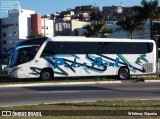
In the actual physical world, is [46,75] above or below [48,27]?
below

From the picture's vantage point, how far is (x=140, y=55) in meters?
33.5

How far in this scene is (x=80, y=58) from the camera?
1244 inches

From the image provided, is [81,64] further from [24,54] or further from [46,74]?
[24,54]

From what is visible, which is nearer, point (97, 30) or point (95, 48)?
point (95, 48)

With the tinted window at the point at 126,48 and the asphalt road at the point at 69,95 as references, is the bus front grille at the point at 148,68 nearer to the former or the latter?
the tinted window at the point at 126,48

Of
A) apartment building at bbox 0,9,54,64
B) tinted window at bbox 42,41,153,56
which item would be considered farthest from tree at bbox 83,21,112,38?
apartment building at bbox 0,9,54,64

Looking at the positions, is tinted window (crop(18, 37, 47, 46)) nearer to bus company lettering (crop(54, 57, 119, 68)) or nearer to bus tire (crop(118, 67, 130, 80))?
bus company lettering (crop(54, 57, 119, 68))

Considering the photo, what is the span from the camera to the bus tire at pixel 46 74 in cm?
3050

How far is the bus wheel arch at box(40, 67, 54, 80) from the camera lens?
3052cm

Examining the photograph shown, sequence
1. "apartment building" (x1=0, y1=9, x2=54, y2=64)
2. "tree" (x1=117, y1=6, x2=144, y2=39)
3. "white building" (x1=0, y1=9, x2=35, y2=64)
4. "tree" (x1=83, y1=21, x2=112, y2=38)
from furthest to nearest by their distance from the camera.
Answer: "apartment building" (x1=0, y1=9, x2=54, y2=64)
"white building" (x1=0, y1=9, x2=35, y2=64)
"tree" (x1=83, y1=21, x2=112, y2=38)
"tree" (x1=117, y1=6, x2=144, y2=39)

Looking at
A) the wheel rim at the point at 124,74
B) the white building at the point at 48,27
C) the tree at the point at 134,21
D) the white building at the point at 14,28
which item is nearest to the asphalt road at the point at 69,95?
the wheel rim at the point at 124,74

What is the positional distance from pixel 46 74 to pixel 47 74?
0.08 m

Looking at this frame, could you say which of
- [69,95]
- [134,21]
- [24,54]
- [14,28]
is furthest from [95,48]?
[14,28]

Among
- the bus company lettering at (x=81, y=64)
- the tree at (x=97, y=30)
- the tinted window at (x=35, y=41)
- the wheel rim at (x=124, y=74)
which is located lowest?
the wheel rim at (x=124, y=74)
